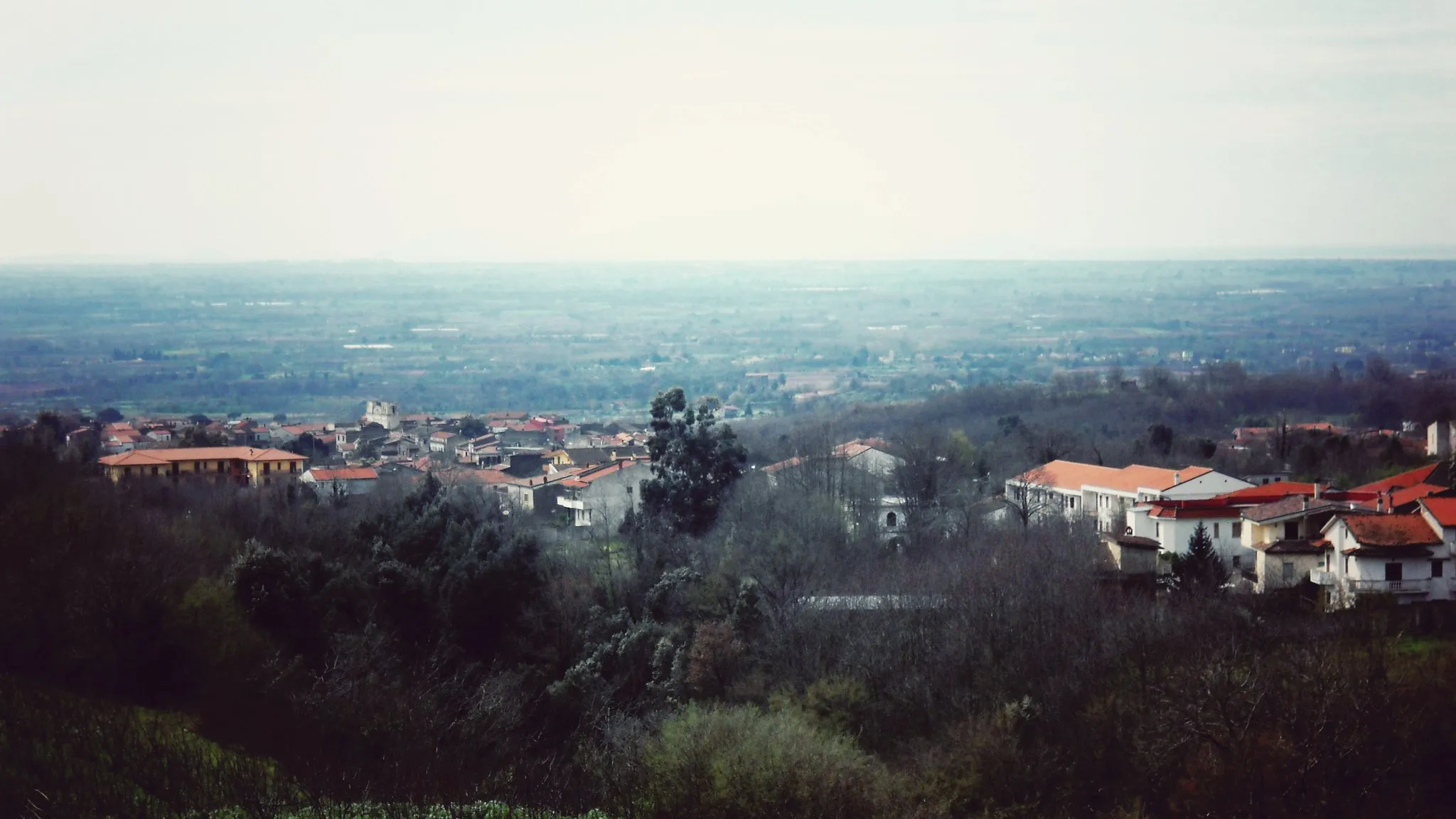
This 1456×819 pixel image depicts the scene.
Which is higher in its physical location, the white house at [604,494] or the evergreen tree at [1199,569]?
the evergreen tree at [1199,569]

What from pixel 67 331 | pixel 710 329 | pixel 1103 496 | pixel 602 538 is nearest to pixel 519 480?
pixel 602 538

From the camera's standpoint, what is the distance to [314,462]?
4559 cm

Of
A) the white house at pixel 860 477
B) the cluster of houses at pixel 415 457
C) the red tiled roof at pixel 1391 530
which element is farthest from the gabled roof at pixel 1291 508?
the cluster of houses at pixel 415 457

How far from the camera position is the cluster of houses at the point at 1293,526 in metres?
23.3

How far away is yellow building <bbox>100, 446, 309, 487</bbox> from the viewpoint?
36312mm

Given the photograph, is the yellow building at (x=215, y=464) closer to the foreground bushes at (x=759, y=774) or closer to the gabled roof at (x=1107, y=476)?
the gabled roof at (x=1107, y=476)

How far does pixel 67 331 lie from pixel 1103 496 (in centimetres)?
8935

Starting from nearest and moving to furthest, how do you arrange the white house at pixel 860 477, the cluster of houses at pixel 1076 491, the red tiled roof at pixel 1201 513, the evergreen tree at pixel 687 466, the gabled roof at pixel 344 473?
1. the cluster of houses at pixel 1076 491
2. the red tiled roof at pixel 1201 513
3. the evergreen tree at pixel 687 466
4. the white house at pixel 860 477
5. the gabled roof at pixel 344 473

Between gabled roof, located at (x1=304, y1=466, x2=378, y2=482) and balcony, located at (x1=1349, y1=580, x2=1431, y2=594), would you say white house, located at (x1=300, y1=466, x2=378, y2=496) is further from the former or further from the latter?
balcony, located at (x1=1349, y1=580, x2=1431, y2=594)

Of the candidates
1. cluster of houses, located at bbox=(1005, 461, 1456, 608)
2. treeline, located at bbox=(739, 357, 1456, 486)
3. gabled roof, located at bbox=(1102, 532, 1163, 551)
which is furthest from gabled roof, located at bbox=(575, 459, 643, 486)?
gabled roof, located at bbox=(1102, 532, 1163, 551)

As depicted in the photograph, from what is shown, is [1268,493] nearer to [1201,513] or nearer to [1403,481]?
[1403,481]

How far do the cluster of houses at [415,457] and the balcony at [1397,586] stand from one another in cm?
1504

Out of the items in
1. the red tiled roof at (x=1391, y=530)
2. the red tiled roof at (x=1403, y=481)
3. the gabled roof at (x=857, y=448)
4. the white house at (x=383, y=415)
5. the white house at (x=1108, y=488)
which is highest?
the red tiled roof at (x=1391, y=530)

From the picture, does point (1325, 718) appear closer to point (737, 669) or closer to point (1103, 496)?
point (737, 669)
